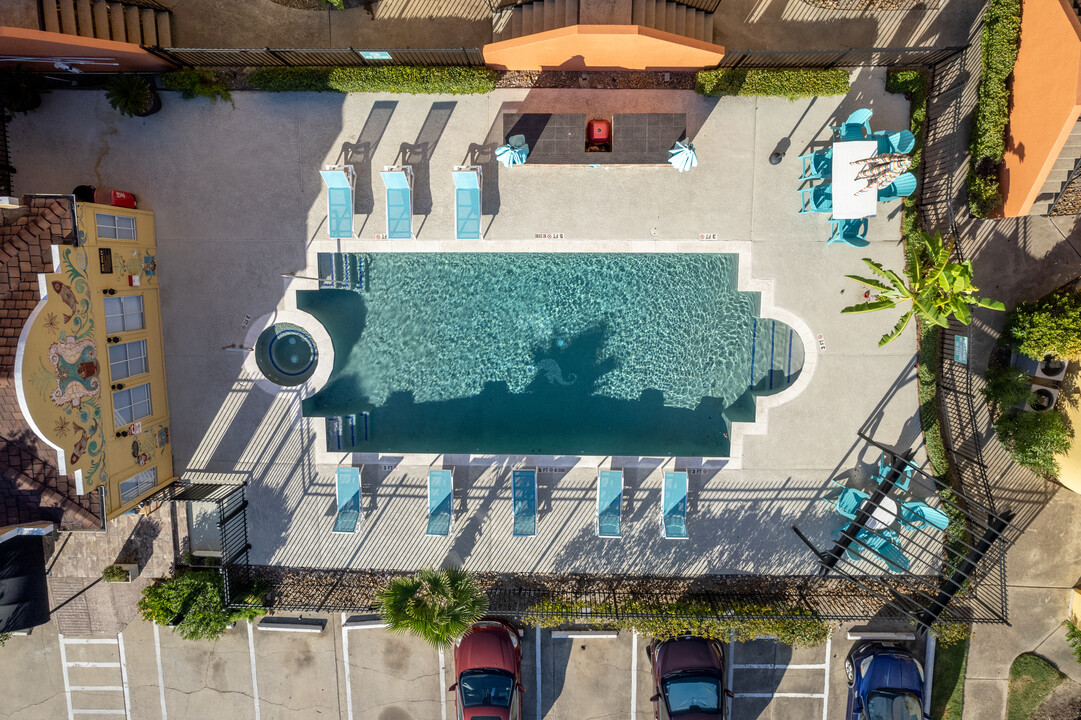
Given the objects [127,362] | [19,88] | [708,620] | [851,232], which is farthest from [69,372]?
[851,232]

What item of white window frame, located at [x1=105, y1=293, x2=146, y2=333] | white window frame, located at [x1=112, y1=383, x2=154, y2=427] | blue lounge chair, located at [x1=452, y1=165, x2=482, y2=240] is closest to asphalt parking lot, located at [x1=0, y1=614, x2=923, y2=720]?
white window frame, located at [x1=112, y1=383, x2=154, y2=427]

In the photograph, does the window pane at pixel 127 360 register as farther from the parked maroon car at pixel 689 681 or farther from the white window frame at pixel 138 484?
the parked maroon car at pixel 689 681

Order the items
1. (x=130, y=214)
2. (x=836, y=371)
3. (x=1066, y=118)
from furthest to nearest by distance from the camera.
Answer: (x=836, y=371), (x=130, y=214), (x=1066, y=118)

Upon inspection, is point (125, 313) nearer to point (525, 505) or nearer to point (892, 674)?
point (525, 505)

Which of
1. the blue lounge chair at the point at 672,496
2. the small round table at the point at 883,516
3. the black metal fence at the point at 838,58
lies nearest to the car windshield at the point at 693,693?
the blue lounge chair at the point at 672,496

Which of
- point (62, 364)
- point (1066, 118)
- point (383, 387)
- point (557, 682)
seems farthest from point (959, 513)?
point (62, 364)

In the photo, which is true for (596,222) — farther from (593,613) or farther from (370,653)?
(370,653)

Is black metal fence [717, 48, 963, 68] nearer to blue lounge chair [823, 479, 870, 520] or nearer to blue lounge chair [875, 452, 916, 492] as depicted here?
blue lounge chair [875, 452, 916, 492]
